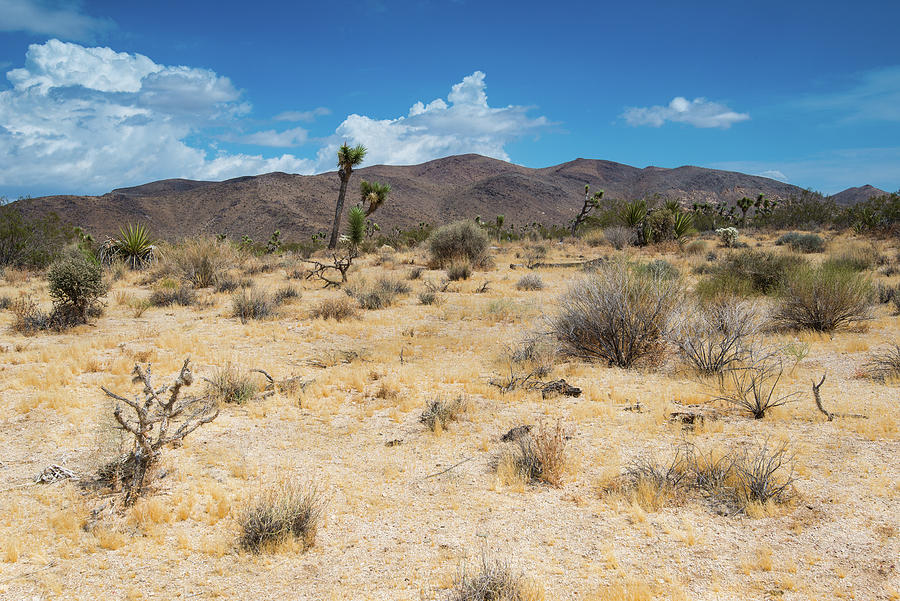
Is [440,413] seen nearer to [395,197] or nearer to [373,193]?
[373,193]

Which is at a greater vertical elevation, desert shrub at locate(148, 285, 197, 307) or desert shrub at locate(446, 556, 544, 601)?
desert shrub at locate(148, 285, 197, 307)

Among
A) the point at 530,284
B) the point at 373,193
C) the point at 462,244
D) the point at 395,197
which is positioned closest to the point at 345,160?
the point at 373,193

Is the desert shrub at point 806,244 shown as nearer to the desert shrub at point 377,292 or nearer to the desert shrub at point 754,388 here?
the desert shrub at point 377,292

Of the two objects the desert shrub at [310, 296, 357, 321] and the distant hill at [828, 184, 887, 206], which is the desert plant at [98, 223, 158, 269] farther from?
the distant hill at [828, 184, 887, 206]

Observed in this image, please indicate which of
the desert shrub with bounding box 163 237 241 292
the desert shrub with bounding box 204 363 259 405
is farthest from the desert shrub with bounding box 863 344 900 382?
the desert shrub with bounding box 163 237 241 292

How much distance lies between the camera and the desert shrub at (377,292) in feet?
46.7

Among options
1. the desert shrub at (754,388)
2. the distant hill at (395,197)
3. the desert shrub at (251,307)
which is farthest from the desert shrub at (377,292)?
the distant hill at (395,197)

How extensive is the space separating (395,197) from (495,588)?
3554 inches

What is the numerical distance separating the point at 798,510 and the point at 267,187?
86366mm

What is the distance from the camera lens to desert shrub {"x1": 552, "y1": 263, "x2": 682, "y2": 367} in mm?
8555

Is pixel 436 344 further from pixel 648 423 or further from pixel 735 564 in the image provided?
pixel 735 564

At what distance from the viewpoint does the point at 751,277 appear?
13828 mm

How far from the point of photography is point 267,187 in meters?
81.7

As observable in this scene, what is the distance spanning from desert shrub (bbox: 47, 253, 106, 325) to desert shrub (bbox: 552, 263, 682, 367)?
34.7 feet
